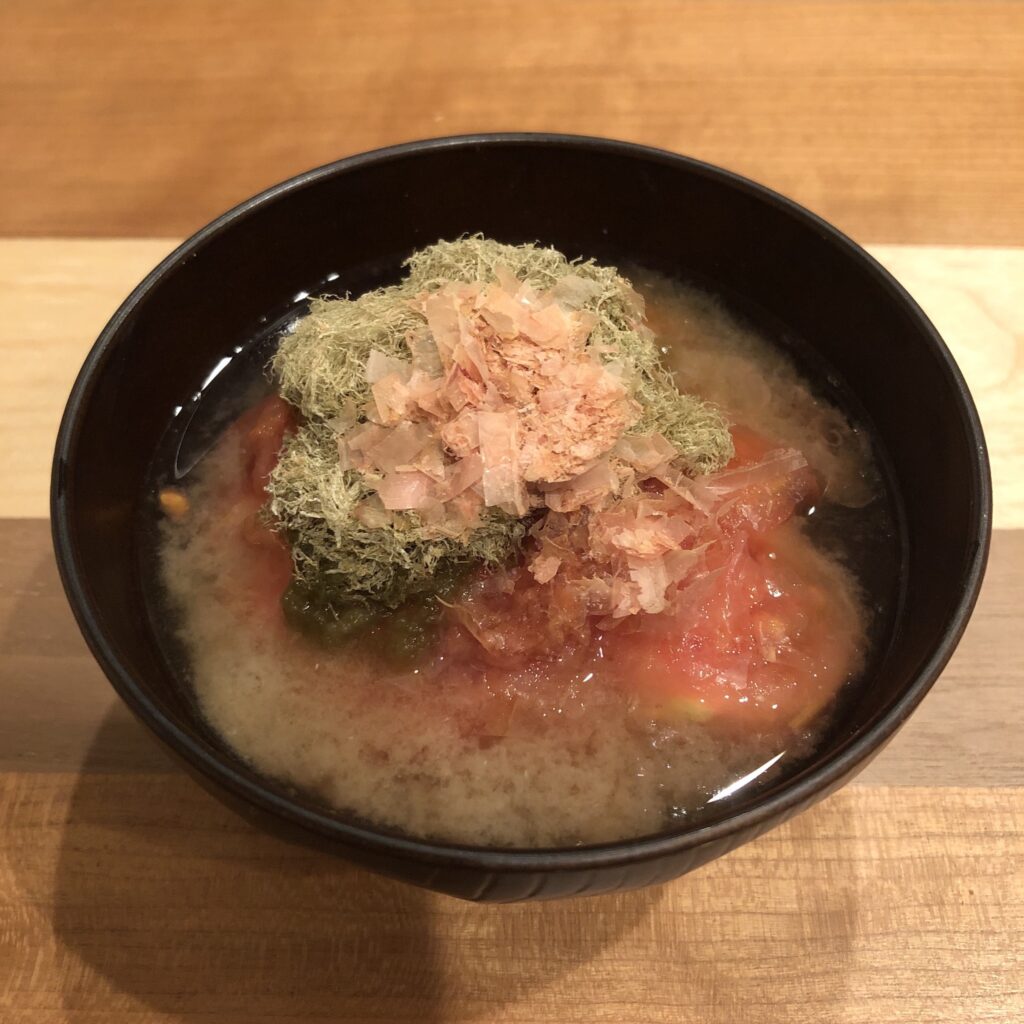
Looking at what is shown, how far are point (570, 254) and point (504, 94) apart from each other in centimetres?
81

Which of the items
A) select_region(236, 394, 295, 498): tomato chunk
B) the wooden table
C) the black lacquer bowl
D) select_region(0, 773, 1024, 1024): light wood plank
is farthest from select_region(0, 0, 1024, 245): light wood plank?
select_region(0, 773, 1024, 1024): light wood plank

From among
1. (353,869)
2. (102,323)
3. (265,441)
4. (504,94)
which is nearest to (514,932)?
(353,869)

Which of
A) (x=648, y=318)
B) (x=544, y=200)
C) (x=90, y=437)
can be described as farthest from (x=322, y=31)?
(x=90, y=437)

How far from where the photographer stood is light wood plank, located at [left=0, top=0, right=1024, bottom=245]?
2031mm

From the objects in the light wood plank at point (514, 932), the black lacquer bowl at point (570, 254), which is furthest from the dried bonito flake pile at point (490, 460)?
the light wood plank at point (514, 932)

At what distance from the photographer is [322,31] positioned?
231 cm

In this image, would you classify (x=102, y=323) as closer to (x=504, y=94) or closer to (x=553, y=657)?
(x=504, y=94)

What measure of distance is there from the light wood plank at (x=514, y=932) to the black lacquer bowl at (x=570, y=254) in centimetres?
25

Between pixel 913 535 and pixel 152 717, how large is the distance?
1032mm

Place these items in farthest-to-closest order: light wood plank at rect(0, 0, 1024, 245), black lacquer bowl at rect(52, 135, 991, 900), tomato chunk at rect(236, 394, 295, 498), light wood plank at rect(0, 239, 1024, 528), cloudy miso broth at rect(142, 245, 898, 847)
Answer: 1. light wood plank at rect(0, 0, 1024, 245)
2. light wood plank at rect(0, 239, 1024, 528)
3. tomato chunk at rect(236, 394, 295, 498)
4. cloudy miso broth at rect(142, 245, 898, 847)
5. black lacquer bowl at rect(52, 135, 991, 900)

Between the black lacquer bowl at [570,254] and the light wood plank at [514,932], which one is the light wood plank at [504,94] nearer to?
the black lacquer bowl at [570,254]

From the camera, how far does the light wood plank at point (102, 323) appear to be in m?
1.64

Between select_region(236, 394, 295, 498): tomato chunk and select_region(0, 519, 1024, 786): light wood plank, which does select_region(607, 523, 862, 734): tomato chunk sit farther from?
select_region(236, 394, 295, 498): tomato chunk

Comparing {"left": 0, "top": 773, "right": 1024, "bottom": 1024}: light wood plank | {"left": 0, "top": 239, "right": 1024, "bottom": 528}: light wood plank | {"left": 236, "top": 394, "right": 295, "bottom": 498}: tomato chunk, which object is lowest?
{"left": 0, "top": 773, "right": 1024, "bottom": 1024}: light wood plank
